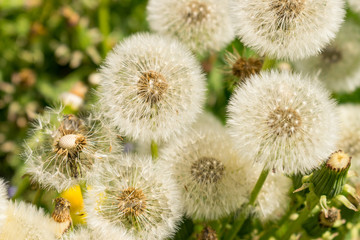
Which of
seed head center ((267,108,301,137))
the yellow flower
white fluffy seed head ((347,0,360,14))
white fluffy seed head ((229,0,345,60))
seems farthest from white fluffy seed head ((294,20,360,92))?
the yellow flower

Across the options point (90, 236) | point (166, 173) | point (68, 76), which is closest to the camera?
point (90, 236)

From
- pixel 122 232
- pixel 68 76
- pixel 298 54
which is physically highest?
pixel 298 54

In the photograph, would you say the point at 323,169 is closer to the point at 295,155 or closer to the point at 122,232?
the point at 295,155

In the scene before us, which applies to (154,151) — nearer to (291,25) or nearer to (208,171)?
(208,171)

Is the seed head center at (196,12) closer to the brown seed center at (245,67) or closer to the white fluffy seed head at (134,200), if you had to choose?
the brown seed center at (245,67)

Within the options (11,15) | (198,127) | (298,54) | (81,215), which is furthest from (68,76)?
(298,54)

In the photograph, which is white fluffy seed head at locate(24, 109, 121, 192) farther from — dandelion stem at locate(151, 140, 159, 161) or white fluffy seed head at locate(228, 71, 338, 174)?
white fluffy seed head at locate(228, 71, 338, 174)

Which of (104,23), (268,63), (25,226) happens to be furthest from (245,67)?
(104,23)

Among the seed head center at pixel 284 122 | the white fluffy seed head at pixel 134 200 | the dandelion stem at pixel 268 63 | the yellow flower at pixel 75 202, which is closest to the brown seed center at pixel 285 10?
the dandelion stem at pixel 268 63
